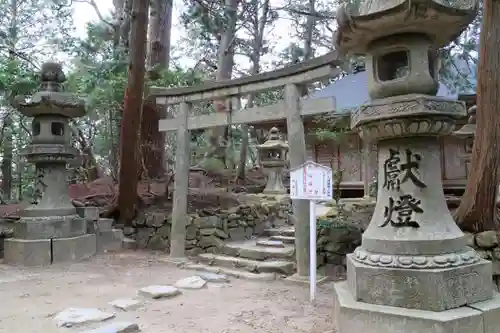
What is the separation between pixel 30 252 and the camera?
26.3 ft

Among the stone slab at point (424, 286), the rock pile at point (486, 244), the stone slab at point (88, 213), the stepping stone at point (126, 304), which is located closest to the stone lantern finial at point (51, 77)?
the stone slab at point (88, 213)

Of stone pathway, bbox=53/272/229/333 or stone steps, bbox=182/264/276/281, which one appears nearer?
stone pathway, bbox=53/272/229/333

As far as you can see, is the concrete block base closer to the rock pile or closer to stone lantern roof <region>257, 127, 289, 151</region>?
the rock pile

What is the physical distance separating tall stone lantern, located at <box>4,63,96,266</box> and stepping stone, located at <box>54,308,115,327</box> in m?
3.76

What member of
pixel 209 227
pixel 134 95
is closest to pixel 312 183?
pixel 209 227

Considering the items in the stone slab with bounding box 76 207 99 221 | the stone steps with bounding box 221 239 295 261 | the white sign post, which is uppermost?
the white sign post

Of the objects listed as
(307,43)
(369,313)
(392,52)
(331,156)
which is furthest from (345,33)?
(307,43)

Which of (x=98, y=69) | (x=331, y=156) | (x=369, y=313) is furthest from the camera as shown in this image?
(x=331, y=156)

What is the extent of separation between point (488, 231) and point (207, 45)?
46.1 ft

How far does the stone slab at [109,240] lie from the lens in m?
9.26

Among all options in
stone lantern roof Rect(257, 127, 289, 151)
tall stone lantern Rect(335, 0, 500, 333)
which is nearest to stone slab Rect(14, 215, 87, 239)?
tall stone lantern Rect(335, 0, 500, 333)

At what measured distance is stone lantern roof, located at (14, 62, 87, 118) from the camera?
8.47m

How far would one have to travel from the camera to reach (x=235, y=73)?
21094mm

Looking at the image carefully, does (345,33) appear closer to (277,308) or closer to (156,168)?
(277,308)
